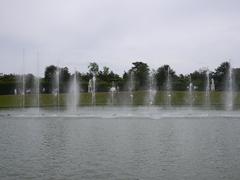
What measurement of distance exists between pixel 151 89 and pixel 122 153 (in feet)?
230

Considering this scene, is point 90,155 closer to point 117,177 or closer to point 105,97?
point 117,177

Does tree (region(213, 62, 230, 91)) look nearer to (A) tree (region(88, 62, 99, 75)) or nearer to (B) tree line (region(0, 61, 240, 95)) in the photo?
(B) tree line (region(0, 61, 240, 95))

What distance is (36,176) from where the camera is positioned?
1383 centimetres

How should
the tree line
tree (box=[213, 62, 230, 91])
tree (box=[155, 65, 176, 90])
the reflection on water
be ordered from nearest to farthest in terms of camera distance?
the reflection on water
the tree line
tree (box=[155, 65, 176, 90])
tree (box=[213, 62, 230, 91])

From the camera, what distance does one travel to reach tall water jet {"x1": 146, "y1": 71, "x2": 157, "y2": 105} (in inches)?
2721

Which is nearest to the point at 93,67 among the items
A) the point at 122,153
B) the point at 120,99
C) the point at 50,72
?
the point at 50,72

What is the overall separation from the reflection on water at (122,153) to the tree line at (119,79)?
55.7 meters

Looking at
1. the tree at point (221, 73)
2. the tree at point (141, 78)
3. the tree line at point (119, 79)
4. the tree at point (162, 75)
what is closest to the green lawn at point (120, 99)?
the tree line at point (119, 79)

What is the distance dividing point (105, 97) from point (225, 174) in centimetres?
5739

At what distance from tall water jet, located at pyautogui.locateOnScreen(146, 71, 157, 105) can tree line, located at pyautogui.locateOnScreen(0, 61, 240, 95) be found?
69cm

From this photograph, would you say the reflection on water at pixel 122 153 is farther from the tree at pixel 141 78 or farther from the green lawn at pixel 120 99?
the tree at pixel 141 78

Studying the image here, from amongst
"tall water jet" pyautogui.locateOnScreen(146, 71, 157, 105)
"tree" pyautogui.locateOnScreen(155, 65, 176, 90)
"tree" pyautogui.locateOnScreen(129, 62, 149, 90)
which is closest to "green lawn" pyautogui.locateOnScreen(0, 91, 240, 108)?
"tall water jet" pyautogui.locateOnScreen(146, 71, 157, 105)

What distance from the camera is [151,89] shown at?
8725 cm

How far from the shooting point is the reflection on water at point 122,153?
46.5 ft
